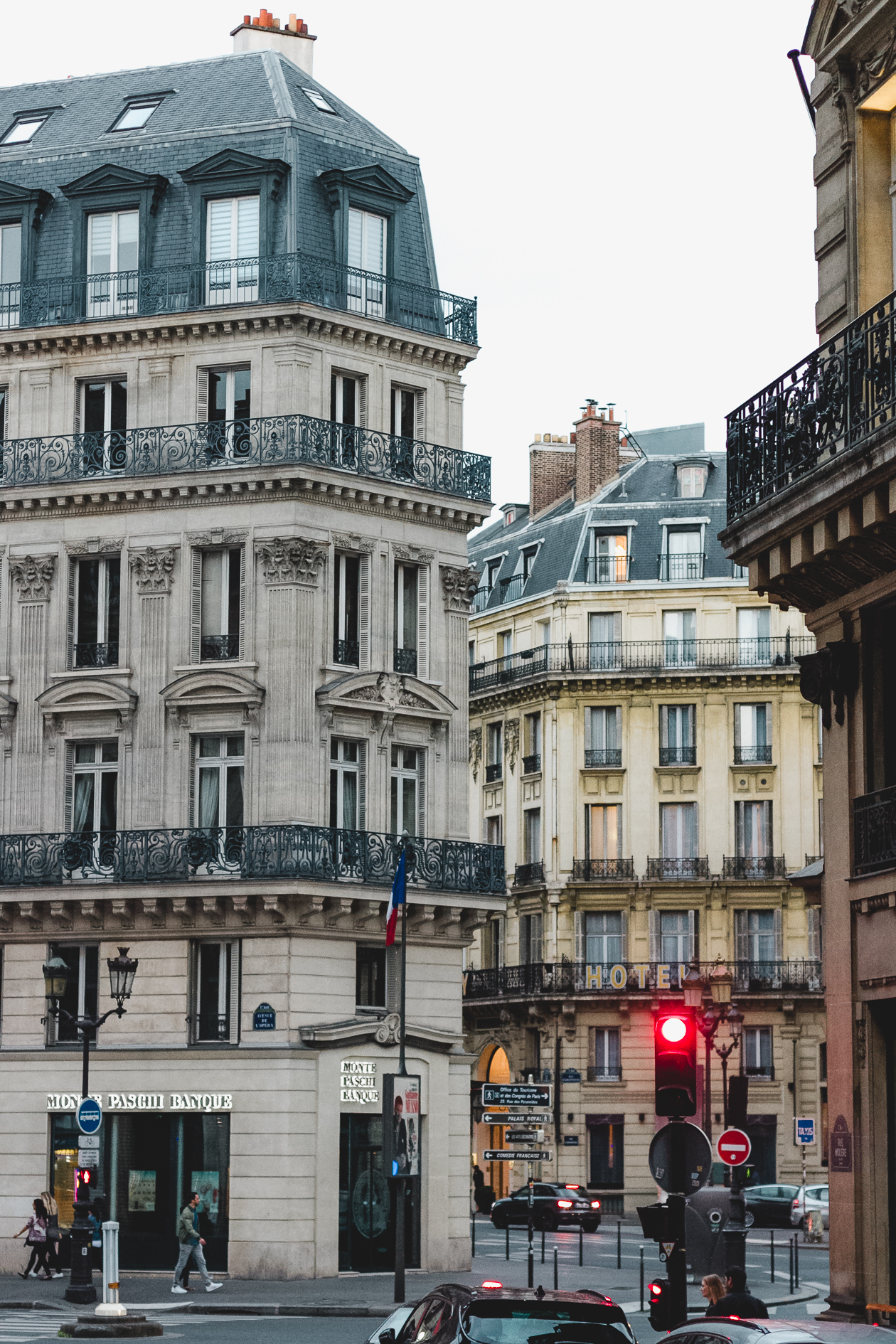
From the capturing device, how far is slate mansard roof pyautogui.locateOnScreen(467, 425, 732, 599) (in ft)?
246

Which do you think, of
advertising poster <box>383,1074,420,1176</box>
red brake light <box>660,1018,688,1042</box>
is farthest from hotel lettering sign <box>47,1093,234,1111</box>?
red brake light <box>660,1018,688,1042</box>

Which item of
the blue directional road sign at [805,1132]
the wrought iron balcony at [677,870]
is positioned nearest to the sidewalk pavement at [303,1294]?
the blue directional road sign at [805,1132]

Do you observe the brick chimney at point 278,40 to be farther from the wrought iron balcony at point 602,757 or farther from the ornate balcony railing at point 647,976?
the ornate balcony railing at point 647,976

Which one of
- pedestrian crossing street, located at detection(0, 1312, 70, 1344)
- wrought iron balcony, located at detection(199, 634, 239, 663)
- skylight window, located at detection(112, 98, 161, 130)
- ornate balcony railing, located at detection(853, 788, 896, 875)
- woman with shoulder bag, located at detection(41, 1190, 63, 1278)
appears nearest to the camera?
ornate balcony railing, located at detection(853, 788, 896, 875)

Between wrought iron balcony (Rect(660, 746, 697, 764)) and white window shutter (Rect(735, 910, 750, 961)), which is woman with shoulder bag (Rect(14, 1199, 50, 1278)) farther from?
wrought iron balcony (Rect(660, 746, 697, 764))

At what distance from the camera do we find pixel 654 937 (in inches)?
2808

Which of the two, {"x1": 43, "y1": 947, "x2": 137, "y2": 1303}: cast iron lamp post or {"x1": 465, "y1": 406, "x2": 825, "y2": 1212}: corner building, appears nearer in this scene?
{"x1": 43, "y1": 947, "x2": 137, "y2": 1303}: cast iron lamp post

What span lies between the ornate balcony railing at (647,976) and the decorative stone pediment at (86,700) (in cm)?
3288

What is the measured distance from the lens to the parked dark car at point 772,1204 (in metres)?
63.1

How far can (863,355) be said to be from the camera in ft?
59.6

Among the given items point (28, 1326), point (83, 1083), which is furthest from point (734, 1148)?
point (83, 1083)

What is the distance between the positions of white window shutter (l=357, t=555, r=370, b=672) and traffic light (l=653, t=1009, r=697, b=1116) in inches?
989

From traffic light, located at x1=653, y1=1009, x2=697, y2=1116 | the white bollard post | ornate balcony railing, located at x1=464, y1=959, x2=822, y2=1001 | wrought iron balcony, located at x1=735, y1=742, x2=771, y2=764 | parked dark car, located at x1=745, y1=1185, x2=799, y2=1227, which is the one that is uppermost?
wrought iron balcony, located at x1=735, y1=742, x2=771, y2=764

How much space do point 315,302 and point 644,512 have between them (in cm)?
3579
